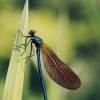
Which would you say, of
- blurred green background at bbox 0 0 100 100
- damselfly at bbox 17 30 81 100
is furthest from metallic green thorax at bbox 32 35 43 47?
blurred green background at bbox 0 0 100 100

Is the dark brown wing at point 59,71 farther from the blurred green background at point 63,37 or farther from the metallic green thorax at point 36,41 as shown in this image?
the blurred green background at point 63,37

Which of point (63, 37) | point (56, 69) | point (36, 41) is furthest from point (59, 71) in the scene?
point (63, 37)


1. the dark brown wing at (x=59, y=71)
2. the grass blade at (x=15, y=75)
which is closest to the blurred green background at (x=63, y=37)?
the dark brown wing at (x=59, y=71)

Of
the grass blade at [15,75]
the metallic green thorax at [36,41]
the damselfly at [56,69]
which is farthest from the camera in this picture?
the metallic green thorax at [36,41]

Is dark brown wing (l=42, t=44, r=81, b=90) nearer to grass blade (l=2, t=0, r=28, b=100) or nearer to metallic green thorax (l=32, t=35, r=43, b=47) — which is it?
metallic green thorax (l=32, t=35, r=43, b=47)

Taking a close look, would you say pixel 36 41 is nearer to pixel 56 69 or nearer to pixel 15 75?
pixel 56 69
